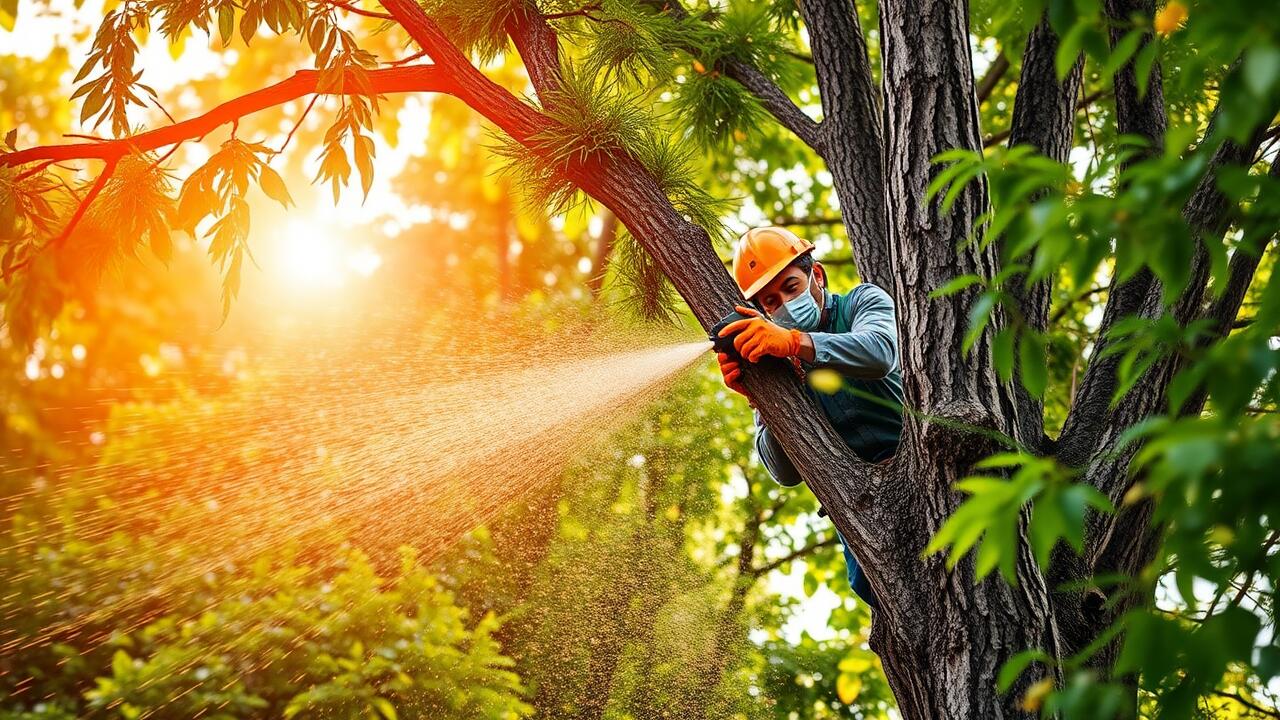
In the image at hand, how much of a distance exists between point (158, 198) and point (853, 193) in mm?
2119

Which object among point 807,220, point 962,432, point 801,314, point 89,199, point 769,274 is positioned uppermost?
point 807,220

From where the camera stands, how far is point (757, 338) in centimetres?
238

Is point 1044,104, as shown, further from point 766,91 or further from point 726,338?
point 726,338

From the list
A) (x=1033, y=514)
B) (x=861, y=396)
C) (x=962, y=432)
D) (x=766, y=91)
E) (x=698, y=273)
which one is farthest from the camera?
(x=766, y=91)

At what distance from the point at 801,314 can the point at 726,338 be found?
0.80 metres

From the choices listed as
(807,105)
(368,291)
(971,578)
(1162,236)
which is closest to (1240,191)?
(1162,236)

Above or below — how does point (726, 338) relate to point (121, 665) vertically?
above

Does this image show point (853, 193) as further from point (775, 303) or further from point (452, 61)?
point (452, 61)

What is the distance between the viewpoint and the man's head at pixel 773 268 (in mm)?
3299

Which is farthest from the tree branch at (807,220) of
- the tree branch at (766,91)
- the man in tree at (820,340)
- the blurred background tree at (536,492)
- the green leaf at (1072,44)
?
the green leaf at (1072,44)

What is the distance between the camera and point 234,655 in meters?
Answer: 4.73

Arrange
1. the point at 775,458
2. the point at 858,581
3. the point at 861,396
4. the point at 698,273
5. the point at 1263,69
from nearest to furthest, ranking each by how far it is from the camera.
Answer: the point at 1263,69 → the point at 698,273 → the point at 861,396 → the point at 775,458 → the point at 858,581

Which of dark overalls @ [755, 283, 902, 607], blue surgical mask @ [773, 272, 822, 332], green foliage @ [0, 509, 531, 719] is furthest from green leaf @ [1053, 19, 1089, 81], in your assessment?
green foliage @ [0, 509, 531, 719]

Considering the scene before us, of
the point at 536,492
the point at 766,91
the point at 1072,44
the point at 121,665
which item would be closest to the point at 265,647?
the point at 121,665
